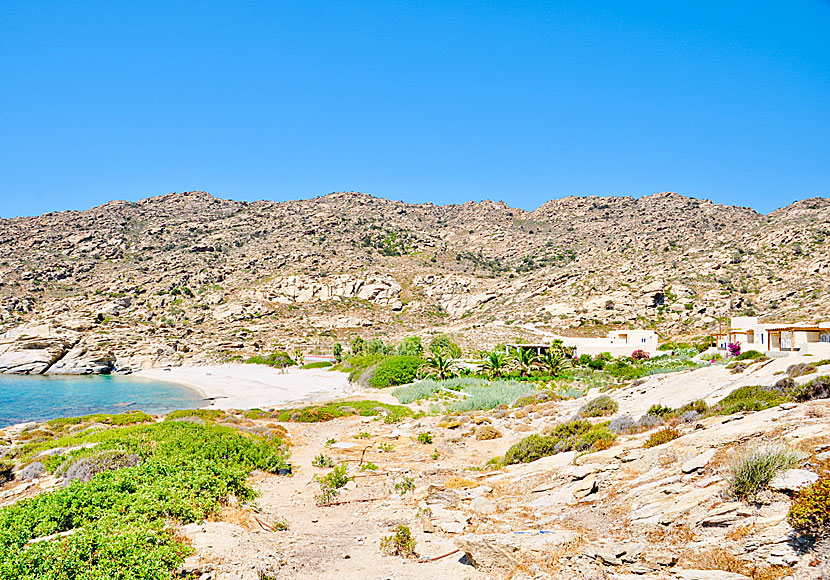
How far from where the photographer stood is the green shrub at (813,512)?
4.73 metres

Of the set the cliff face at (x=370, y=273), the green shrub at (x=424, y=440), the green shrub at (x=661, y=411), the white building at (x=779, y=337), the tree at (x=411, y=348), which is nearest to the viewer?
the green shrub at (x=661, y=411)

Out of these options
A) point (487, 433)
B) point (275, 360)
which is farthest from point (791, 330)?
point (275, 360)

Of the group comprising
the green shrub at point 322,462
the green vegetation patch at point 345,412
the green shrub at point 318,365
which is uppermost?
the green shrub at point 322,462

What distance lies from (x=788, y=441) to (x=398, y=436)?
43.8 feet

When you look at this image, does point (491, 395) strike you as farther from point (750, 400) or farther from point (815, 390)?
point (815, 390)

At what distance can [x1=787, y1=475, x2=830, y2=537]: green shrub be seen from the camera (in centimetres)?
473

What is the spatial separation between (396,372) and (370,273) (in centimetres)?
5801

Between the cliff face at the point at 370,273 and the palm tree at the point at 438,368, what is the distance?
55.8 feet

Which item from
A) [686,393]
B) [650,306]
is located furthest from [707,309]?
[686,393]

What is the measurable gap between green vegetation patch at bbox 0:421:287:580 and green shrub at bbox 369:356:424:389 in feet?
86.5

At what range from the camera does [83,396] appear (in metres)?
45.6

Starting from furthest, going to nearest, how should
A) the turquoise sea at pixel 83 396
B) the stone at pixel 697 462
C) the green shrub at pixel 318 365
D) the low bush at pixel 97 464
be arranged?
the green shrub at pixel 318 365
the turquoise sea at pixel 83 396
the low bush at pixel 97 464
the stone at pixel 697 462

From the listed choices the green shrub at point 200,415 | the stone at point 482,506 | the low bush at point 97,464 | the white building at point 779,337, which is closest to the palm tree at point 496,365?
the white building at point 779,337

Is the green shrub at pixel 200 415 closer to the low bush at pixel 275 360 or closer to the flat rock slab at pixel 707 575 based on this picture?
the flat rock slab at pixel 707 575
